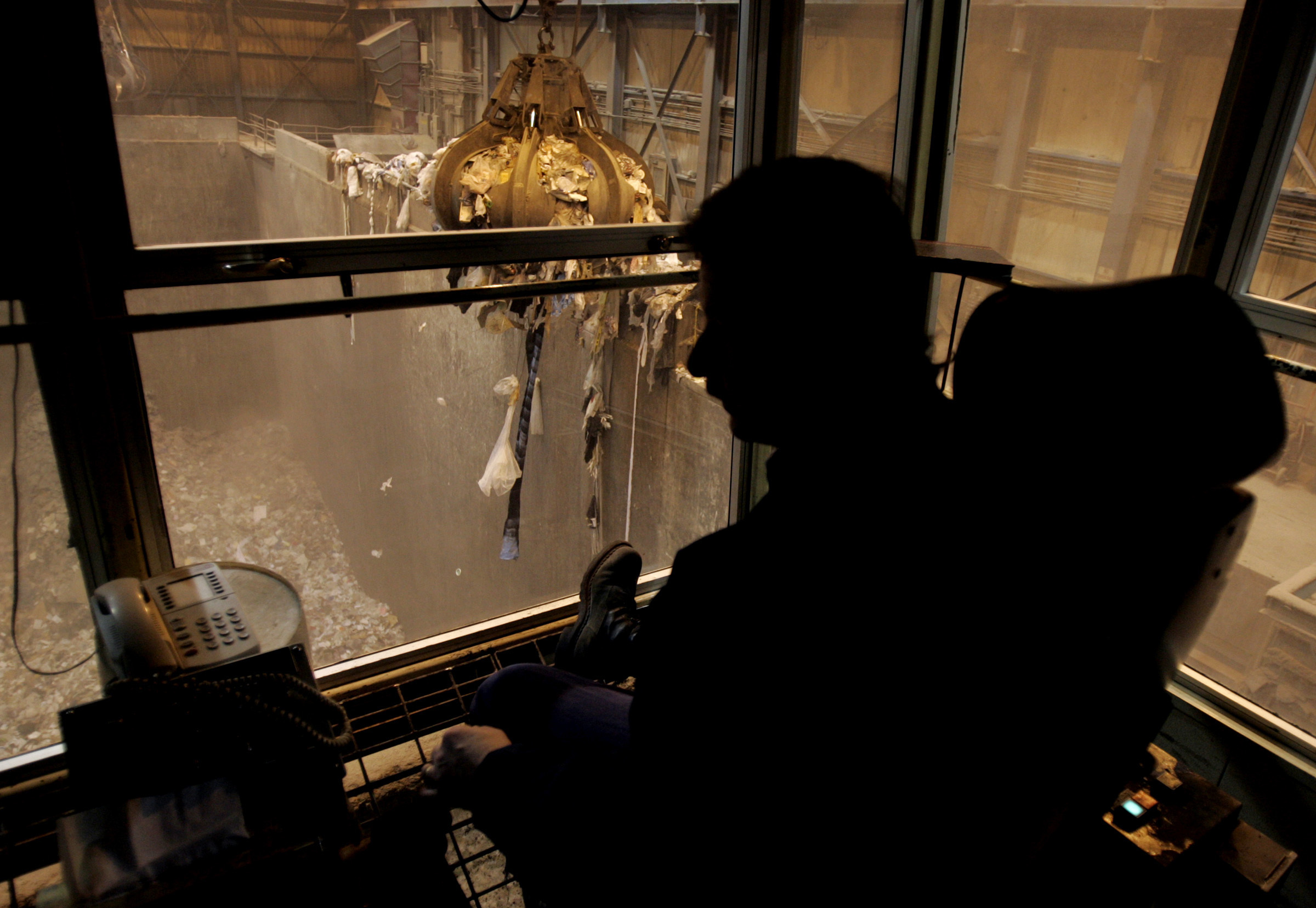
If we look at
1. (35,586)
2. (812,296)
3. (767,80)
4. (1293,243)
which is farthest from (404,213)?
(1293,243)

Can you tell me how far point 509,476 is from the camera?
2170mm

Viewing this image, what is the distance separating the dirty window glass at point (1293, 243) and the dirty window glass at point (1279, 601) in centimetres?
19

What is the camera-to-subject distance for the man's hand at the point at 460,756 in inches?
44.4

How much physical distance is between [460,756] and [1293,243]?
1.83 meters

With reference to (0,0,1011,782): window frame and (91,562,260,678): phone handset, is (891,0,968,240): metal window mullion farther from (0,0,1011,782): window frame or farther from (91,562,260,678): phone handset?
(91,562,260,678): phone handset

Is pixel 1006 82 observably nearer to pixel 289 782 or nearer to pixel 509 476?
pixel 509 476

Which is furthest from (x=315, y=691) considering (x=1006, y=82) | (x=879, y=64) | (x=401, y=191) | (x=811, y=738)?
(x=1006, y=82)

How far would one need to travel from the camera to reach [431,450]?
2102mm

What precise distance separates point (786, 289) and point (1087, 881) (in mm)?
1246

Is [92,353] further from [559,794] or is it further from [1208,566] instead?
[1208,566]

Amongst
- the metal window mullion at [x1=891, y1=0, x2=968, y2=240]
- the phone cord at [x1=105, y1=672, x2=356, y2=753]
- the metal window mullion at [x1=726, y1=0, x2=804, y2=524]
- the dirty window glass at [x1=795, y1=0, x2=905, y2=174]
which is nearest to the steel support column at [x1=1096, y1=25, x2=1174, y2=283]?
the metal window mullion at [x1=891, y1=0, x2=968, y2=240]

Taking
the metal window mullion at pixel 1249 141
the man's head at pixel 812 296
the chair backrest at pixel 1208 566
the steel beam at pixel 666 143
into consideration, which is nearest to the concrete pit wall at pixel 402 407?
the steel beam at pixel 666 143

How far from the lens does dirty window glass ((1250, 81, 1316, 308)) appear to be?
5.14 feet

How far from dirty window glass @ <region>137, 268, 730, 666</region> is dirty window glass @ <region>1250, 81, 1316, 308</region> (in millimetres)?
1247
